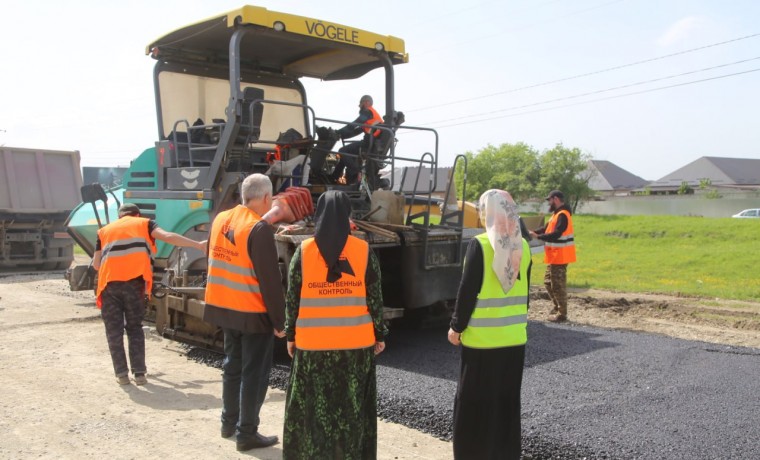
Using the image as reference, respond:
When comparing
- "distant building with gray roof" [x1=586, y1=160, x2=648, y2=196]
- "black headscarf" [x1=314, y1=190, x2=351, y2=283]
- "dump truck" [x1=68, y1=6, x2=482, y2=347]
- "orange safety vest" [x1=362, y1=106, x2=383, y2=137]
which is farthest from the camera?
"distant building with gray roof" [x1=586, y1=160, x2=648, y2=196]

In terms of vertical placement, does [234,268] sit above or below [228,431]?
above

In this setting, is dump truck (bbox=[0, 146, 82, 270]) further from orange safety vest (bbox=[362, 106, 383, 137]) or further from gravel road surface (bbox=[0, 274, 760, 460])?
orange safety vest (bbox=[362, 106, 383, 137])

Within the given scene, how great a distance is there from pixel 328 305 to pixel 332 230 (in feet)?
1.19

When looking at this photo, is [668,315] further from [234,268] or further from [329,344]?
[329,344]

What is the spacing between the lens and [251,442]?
4.07 metres

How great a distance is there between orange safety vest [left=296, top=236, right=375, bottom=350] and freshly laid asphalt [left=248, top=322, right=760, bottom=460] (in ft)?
4.79

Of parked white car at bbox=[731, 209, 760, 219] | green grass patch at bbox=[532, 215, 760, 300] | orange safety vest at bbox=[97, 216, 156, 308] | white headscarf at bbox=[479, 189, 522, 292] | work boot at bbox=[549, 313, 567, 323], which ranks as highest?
white headscarf at bbox=[479, 189, 522, 292]

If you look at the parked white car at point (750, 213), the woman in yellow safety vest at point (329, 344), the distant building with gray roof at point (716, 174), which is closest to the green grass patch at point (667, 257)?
the woman in yellow safety vest at point (329, 344)

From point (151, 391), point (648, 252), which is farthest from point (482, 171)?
point (151, 391)

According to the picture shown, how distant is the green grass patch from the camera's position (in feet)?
44.6

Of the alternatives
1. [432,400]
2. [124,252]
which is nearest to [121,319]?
[124,252]

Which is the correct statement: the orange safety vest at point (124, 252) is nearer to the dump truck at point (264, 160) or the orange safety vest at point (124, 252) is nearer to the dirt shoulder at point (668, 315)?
the dump truck at point (264, 160)

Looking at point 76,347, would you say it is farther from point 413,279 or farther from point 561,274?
point 561,274

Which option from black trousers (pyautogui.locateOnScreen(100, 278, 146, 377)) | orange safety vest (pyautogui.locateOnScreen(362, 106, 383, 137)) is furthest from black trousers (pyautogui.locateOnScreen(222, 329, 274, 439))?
orange safety vest (pyautogui.locateOnScreen(362, 106, 383, 137))
